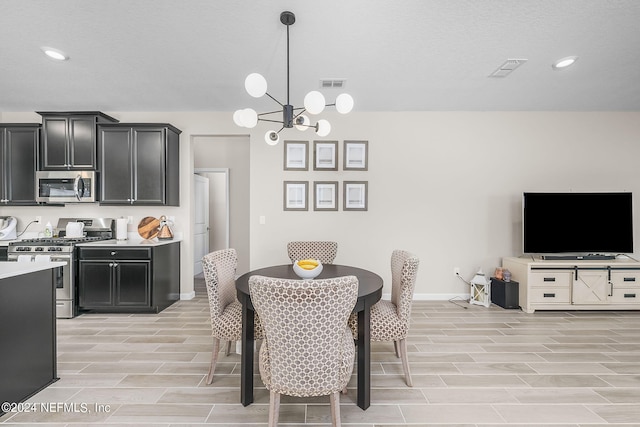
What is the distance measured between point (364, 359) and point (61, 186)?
4288mm

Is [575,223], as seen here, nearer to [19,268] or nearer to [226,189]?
[226,189]

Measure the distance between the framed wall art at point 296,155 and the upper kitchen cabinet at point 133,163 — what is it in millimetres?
1537

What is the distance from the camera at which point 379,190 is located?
4438mm

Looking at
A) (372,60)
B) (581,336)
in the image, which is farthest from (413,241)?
(372,60)

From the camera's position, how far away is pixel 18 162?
4070 mm

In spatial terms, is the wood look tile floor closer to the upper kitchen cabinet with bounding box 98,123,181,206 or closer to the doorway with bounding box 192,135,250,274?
the upper kitchen cabinet with bounding box 98,123,181,206

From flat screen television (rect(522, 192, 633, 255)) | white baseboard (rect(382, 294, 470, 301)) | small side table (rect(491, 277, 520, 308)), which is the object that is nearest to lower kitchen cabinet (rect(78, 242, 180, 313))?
white baseboard (rect(382, 294, 470, 301))

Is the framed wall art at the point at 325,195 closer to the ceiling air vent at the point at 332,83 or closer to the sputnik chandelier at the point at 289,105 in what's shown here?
the ceiling air vent at the point at 332,83

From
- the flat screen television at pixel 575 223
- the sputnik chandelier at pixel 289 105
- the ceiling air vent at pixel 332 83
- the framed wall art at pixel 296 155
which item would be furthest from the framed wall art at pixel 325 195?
the flat screen television at pixel 575 223

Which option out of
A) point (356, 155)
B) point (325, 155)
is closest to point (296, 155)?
point (325, 155)

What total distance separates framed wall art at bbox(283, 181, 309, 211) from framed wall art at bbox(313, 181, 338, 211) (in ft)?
0.41

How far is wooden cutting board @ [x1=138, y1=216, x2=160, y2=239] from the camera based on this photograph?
14.4ft

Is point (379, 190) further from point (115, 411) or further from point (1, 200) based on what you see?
point (1, 200)

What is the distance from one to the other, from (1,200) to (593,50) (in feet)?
21.9
